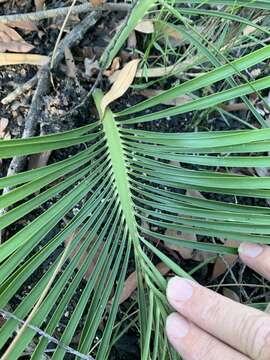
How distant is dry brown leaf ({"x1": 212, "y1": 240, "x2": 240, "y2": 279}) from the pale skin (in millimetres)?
268

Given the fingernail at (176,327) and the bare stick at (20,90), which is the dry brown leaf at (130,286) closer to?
the fingernail at (176,327)

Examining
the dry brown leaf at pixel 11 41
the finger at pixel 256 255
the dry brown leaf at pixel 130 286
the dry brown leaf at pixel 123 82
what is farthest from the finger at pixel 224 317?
the dry brown leaf at pixel 11 41

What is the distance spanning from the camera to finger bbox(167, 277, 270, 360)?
87 centimetres

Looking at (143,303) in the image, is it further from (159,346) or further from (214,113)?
(214,113)

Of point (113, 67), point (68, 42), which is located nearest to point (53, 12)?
point (68, 42)

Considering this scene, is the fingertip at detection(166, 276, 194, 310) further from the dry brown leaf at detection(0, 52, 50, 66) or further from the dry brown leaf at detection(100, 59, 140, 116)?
the dry brown leaf at detection(0, 52, 50, 66)

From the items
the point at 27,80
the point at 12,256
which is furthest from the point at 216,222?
the point at 27,80

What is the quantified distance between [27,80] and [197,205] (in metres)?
0.52

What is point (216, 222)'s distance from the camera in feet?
3.07

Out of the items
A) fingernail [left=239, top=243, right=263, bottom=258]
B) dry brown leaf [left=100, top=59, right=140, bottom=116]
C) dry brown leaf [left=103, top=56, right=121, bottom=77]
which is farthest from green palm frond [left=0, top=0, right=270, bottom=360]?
dry brown leaf [left=103, top=56, right=121, bottom=77]

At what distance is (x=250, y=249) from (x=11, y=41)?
0.69 meters

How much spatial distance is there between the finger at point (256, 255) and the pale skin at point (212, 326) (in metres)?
0.10

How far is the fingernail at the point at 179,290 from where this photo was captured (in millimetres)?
917

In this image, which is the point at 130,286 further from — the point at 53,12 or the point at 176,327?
the point at 53,12
